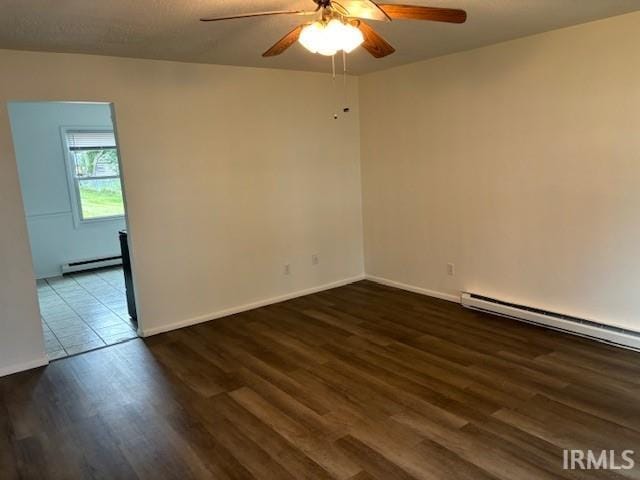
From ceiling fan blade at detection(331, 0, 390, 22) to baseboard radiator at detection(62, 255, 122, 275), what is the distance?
6019 millimetres

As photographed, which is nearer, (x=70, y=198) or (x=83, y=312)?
(x=83, y=312)

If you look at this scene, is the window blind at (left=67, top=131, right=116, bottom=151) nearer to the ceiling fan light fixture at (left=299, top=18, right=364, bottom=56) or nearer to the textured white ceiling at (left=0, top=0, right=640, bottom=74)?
the textured white ceiling at (left=0, top=0, right=640, bottom=74)

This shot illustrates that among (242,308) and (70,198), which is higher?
(70,198)

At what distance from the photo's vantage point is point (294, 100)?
486 cm

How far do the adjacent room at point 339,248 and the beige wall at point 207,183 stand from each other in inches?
0.8

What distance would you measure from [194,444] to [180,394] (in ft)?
2.07

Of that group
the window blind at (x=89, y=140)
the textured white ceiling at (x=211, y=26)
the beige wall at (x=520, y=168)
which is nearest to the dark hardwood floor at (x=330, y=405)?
the beige wall at (x=520, y=168)

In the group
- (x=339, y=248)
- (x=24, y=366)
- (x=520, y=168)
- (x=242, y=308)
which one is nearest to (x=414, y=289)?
(x=339, y=248)

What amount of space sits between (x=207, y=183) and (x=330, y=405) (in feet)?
7.91

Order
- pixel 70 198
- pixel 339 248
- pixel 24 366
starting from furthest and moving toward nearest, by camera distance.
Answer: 1. pixel 70 198
2. pixel 339 248
3. pixel 24 366

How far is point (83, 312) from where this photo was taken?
4992 millimetres

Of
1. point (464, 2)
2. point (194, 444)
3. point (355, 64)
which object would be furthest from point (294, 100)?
point (194, 444)

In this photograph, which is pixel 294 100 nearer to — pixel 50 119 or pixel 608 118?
pixel 608 118

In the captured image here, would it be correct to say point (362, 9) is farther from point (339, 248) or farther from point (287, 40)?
point (339, 248)
